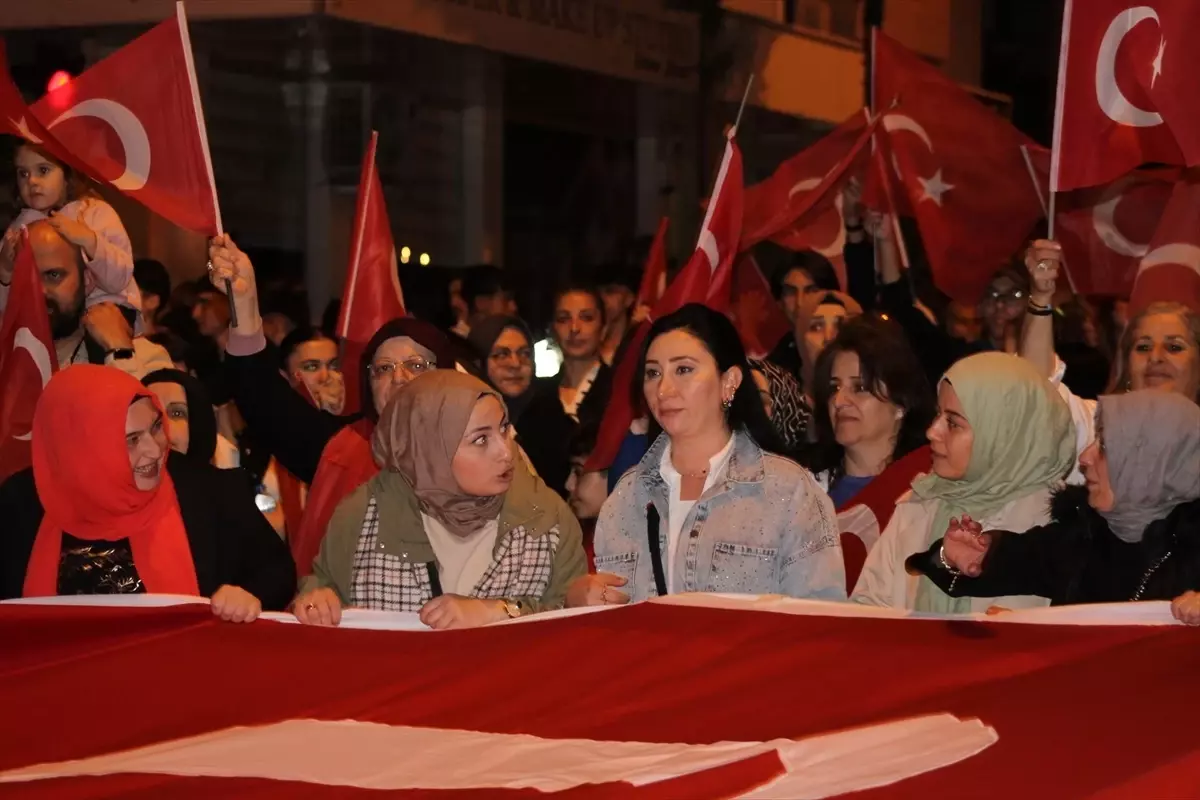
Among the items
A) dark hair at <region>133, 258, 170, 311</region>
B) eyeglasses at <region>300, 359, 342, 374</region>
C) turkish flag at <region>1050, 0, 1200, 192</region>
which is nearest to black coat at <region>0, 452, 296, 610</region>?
eyeglasses at <region>300, 359, 342, 374</region>

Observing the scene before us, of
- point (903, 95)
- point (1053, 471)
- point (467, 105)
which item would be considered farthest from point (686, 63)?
point (1053, 471)

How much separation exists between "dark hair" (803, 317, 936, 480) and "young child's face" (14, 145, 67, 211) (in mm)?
2650

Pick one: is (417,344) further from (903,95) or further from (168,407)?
(903,95)

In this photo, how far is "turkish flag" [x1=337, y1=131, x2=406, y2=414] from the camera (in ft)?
22.7

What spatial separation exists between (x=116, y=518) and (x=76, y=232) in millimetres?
1811

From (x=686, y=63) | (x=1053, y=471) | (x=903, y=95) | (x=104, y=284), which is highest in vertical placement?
(x=686, y=63)

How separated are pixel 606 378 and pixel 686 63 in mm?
10303

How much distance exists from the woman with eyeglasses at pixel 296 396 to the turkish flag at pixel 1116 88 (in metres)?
2.11

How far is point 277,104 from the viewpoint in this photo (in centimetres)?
1502

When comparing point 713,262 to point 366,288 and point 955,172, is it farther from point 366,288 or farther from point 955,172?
point 955,172

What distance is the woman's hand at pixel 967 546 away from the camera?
171 inches

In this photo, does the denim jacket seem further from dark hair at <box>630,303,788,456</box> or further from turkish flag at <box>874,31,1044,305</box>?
turkish flag at <box>874,31,1044,305</box>

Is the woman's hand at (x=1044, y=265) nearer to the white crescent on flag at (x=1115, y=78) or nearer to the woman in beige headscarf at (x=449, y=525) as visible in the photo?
the white crescent on flag at (x=1115, y=78)

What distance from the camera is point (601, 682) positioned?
4234mm
